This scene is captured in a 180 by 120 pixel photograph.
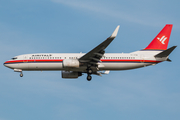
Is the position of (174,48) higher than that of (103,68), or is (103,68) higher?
(174,48)

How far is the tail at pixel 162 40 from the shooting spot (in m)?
50.1

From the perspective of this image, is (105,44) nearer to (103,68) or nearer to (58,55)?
(103,68)

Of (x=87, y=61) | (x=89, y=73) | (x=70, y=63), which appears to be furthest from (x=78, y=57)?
(x=70, y=63)

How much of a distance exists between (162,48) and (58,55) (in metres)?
15.7

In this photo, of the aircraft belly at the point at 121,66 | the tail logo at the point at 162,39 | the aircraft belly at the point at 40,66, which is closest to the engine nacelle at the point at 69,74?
the aircraft belly at the point at 40,66

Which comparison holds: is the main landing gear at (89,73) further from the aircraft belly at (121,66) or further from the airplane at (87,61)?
the aircraft belly at (121,66)

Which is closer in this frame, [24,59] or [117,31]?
[117,31]

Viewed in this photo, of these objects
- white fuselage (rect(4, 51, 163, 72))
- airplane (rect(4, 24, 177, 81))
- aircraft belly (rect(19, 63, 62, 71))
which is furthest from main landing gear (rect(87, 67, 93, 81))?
aircraft belly (rect(19, 63, 62, 71))

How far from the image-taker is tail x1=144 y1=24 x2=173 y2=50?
164 ft

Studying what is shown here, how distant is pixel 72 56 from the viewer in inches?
1895

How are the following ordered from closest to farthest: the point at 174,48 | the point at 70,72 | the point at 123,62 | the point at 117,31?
the point at 117,31, the point at 174,48, the point at 123,62, the point at 70,72

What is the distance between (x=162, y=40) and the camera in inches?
1989

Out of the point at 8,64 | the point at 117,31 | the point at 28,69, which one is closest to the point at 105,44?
the point at 117,31

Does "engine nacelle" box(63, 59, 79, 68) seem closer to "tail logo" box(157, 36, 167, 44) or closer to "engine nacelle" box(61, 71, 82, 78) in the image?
"engine nacelle" box(61, 71, 82, 78)
